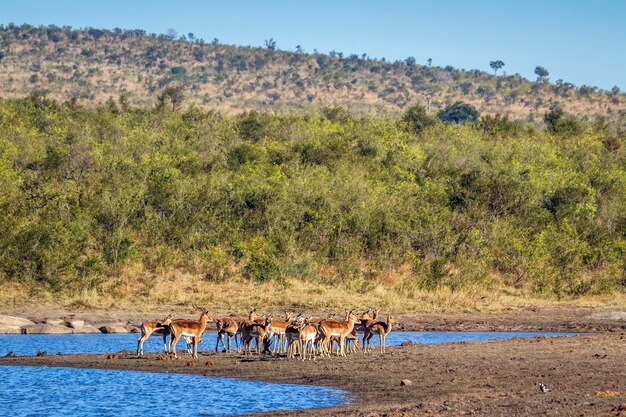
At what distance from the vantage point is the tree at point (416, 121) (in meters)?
71.4

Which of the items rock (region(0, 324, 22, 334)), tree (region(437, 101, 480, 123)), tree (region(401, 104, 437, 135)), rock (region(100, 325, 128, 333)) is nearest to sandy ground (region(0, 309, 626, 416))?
rock (region(100, 325, 128, 333))

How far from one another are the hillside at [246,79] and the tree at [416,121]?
96.6 feet

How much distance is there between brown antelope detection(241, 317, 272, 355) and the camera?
24.5 meters

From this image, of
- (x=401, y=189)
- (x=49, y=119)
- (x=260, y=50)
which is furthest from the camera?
(x=260, y=50)

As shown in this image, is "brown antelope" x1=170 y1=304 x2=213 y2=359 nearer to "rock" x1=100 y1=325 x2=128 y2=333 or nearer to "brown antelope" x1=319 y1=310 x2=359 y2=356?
"brown antelope" x1=319 y1=310 x2=359 y2=356

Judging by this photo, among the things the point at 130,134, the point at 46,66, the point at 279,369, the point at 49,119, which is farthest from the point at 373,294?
the point at 46,66

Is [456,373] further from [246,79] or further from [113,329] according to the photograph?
[246,79]

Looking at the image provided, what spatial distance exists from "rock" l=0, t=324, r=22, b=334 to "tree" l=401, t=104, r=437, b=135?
4409 cm

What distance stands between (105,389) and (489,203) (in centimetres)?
2985

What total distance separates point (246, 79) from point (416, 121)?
4830cm

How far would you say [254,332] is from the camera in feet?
81.6

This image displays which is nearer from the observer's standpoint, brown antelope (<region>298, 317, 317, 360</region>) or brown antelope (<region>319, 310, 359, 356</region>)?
brown antelope (<region>298, 317, 317, 360</region>)

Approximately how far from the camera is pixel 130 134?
5894 centimetres

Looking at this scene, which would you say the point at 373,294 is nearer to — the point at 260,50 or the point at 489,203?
the point at 489,203
